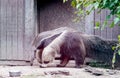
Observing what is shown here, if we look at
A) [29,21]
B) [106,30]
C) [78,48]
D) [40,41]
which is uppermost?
[29,21]

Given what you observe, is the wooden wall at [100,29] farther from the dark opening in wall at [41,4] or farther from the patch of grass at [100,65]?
the dark opening in wall at [41,4]

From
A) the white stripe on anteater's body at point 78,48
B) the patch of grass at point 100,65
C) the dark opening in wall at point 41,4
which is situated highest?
the dark opening in wall at point 41,4

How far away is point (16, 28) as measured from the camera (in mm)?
9945

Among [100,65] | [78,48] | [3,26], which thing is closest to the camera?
[78,48]

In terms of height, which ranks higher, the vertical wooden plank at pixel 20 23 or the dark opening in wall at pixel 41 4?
the dark opening in wall at pixel 41 4

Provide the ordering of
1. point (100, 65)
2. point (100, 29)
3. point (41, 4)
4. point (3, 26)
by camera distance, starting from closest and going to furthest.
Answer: point (100, 29) < point (100, 65) < point (3, 26) < point (41, 4)

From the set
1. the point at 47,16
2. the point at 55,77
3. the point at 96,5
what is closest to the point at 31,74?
the point at 55,77

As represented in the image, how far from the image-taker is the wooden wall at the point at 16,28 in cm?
979

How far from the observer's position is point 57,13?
10.7 meters

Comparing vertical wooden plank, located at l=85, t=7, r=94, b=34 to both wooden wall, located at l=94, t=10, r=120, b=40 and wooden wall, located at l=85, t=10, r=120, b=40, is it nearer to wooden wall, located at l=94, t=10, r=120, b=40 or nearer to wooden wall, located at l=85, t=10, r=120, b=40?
wooden wall, located at l=85, t=10, r=120, b=40

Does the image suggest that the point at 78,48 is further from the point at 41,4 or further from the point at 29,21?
the point at 41,4

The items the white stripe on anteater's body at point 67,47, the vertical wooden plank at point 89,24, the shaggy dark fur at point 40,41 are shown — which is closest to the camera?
the white stripe on anteater's body at point 67,47

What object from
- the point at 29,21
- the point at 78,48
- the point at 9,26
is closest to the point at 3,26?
the point at 9,26

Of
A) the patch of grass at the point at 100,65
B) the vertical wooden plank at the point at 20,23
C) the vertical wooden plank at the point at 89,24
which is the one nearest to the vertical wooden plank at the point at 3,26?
the vertical wooden plank at the point at 20,23
